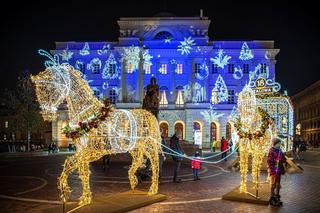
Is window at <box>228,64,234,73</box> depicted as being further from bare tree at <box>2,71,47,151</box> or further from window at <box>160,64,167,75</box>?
bare tree at <box>2,71,47,151</box>

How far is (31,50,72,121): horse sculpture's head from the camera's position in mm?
10047

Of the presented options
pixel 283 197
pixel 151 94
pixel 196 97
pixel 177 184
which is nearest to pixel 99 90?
pixel 196 97

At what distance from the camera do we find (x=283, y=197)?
497 inches

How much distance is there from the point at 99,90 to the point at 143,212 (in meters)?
51.0

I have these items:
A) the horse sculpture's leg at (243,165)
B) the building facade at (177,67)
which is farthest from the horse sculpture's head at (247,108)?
the building facade at (177,67)

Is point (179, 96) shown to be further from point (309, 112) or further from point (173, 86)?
point (309, 112)

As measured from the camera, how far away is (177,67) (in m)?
58.7

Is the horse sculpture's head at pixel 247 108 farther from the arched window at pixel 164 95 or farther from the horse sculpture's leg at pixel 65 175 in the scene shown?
the arched window at pixel 164 95

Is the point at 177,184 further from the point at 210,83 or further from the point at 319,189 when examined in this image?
the point at 210,83

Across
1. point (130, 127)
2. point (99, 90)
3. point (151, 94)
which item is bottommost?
point (130, 127)

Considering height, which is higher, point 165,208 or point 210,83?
point 210,83

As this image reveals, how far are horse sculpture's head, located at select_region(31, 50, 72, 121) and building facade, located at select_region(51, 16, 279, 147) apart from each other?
45.9 metres

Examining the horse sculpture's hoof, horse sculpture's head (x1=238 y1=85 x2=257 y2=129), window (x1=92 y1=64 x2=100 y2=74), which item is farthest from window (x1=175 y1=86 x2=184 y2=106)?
the horse sculpture's hoof

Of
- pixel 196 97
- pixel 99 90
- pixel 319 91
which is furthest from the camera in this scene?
pixel 319 91
